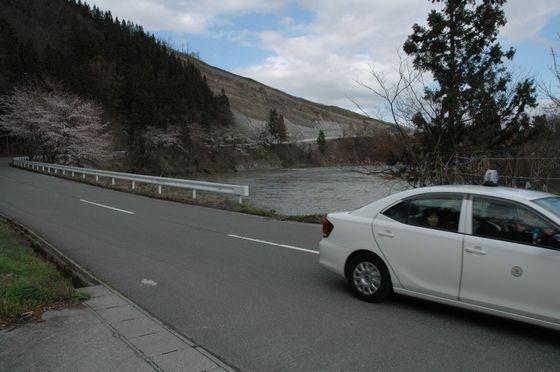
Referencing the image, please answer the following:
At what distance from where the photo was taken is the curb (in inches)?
150

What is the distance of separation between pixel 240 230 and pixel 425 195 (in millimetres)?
6370

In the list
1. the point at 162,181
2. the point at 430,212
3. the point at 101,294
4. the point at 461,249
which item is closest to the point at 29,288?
the point at 101,294

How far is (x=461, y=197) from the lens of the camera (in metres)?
4.66

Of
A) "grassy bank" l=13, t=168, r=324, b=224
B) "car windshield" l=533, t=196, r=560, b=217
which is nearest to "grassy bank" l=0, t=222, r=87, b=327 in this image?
"car windshield" l=533, t=196, r=560, b=217

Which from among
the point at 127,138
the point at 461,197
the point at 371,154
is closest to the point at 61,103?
the point at 127,138

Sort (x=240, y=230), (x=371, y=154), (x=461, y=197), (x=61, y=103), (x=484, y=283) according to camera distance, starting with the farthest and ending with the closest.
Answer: (x=61, y=103), (x=371, y=154), (x=240, y=230), (x=461, y=197), (x=484, y=283)

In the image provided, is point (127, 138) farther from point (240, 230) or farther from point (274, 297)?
point (274, 297)

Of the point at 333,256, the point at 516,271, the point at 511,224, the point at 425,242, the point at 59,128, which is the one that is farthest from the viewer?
the point at 59,128

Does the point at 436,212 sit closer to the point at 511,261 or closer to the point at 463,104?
the point at 511,261

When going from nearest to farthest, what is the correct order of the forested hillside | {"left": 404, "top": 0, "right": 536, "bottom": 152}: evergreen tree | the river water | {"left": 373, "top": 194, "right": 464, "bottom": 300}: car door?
{"left": 373, "top": 194, "right": 464, "bottom": 300}: car door, {"left": 404, "top": 0, "right": 536, "bottom": 152}: evergreen tree, the river water, the forested hillside

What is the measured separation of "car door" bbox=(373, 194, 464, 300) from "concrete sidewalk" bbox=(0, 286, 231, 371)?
7.60ft

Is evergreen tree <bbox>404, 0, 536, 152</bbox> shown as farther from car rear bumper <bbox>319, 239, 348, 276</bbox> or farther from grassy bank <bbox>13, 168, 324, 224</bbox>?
car rear bumper <bbox>319, 239, 348, 276</bbox>

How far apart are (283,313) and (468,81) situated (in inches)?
661

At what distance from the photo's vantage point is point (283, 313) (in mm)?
4926
